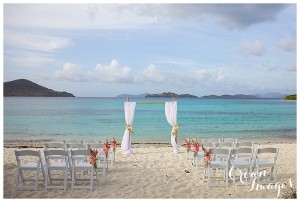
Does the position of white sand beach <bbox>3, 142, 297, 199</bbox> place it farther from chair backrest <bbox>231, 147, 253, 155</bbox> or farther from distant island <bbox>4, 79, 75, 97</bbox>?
distant island <bbox>4, 79, 75, 97</bbox>

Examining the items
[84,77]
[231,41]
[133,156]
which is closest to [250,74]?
[231,41]

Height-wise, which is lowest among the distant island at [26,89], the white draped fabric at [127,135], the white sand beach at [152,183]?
the white sand beach at [152,183]

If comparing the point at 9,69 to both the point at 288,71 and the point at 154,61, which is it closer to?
the point at 154,61

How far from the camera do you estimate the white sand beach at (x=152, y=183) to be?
258 inches

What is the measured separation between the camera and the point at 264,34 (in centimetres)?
3725

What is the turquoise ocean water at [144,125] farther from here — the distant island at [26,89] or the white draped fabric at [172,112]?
the distant island at [26,89]

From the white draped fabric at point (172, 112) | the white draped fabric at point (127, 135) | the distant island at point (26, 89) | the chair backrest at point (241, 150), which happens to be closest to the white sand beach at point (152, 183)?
the chair backrest at point (241, 150)

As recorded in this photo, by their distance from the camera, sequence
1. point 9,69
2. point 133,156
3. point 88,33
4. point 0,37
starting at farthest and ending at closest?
point 88,33
point 9,69
point 133,156
point 0,37

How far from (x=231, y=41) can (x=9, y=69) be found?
21.5m

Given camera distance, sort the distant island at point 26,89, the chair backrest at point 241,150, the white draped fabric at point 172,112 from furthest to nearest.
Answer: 1. the distant island at point 26,89
2. the white draped fabric at point 172,112
3. the chair backrest at point 241,150

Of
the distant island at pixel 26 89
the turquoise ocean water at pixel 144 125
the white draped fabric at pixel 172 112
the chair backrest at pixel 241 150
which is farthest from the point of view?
the distant island at pixel 26 89

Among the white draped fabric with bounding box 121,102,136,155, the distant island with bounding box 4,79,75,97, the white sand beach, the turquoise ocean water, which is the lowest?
the turquoise ocean water

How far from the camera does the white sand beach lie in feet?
21.5

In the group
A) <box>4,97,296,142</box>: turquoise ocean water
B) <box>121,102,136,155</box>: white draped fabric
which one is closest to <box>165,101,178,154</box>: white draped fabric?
<box>121,102,136,155</box>: white draped fabric
